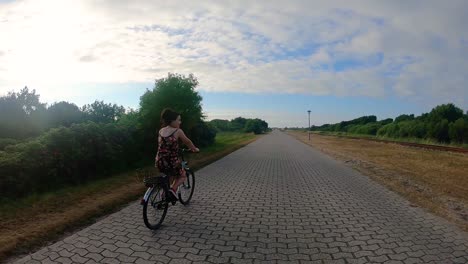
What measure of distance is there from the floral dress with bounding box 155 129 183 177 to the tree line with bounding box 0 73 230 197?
13.9 ft

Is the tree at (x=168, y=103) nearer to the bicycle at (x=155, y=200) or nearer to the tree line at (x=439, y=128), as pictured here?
the bicycle at (x=155, y=200)

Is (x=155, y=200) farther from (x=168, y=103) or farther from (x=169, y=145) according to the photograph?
(x=168, y=103)

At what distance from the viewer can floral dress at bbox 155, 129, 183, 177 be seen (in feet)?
17.9

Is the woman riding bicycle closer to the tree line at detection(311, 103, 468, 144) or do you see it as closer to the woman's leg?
the woman's leg

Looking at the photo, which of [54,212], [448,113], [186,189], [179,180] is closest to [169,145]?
[179,180]

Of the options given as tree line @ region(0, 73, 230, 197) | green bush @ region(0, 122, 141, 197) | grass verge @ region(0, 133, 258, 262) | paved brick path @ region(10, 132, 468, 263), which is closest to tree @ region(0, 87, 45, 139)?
tree line @ region(0, 73, 230, 197)

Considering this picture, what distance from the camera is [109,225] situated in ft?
16.9

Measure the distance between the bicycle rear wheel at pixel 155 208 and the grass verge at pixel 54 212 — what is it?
115 centimetres

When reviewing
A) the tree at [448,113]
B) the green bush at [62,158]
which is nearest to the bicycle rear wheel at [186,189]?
the green bush at [62,158]

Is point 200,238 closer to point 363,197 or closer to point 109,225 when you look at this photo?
point 109,225

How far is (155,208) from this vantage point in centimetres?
522

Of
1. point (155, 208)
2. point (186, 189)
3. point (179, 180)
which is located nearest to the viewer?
point (155, 208)

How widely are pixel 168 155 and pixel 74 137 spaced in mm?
5761

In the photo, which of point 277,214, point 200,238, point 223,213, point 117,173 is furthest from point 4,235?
point 117,173
